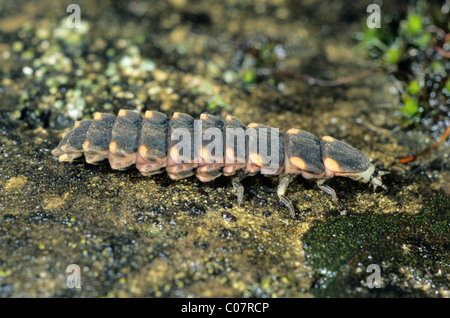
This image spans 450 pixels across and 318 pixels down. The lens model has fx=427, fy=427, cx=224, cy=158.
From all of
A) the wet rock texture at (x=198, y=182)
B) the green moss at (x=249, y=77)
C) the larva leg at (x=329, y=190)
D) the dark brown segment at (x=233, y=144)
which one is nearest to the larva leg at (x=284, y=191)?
the wet rock texture at (x=198, y=182)

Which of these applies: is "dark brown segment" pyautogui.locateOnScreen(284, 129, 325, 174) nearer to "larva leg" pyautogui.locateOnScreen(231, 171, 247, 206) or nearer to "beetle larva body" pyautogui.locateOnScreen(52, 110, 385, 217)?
"beetle larva body" pyautogui.locateOnScreen(52, 110, 385, 217)

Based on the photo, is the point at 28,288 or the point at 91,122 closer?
the point at 28,288

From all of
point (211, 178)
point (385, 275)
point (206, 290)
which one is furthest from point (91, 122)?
point (385, 275)

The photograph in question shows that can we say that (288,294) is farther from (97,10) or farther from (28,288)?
(97,10)

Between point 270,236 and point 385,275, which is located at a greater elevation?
point 270,236

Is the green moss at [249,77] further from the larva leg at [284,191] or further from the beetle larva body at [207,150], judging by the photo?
the larva leg at [284,191]

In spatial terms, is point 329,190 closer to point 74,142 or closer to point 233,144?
point 233,144
